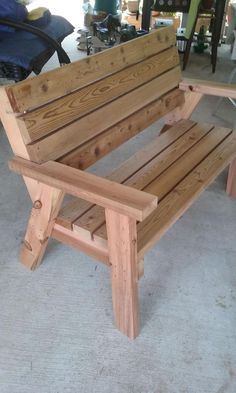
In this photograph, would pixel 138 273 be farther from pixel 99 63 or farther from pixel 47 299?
pixel 99 63

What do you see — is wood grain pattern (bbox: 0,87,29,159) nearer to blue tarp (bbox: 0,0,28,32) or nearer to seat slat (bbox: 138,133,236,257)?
seat slat (bbox: 138,133,236,257)

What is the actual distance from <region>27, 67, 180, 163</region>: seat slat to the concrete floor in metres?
0.59

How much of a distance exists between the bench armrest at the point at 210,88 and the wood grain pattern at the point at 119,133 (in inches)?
2.3

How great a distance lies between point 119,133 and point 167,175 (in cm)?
28

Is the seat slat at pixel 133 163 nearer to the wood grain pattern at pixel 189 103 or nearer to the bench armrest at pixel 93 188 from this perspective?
the wood grain pattern at pixel 189 103

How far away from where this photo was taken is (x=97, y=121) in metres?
1.42

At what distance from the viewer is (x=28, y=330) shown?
4.38ft

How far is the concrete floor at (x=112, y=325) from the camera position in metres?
1.19

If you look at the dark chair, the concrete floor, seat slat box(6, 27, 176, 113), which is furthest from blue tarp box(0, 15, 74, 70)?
the concrete floor

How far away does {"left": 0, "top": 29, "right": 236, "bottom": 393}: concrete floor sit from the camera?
1.19 metres

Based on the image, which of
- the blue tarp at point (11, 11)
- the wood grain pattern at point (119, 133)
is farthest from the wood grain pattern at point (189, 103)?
the blue tarp at point (11, 11)

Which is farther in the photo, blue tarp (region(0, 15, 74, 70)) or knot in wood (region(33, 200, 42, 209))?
blue tarp (region(0, 15, 74, 70))

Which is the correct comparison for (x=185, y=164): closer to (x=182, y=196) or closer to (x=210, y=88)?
(x=182, y=196)

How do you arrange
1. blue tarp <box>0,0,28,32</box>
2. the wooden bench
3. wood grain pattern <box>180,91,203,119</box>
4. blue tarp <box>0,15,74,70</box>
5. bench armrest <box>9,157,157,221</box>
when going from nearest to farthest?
bench armrest <box>9,157,157,221</box> → the wooden bench → wood grain pattern <box>180,91,203,119</box> → blue tarp <box>0,15,74,70</box> → blue tarp <box>0,0,28,32</box>
